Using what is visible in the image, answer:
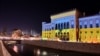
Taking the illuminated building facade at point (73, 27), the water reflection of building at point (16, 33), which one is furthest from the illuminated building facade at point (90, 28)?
the water reflection of building at point (16, 33)

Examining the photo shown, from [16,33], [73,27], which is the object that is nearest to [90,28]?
[73,27]

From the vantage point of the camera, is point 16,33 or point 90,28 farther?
point 16,33

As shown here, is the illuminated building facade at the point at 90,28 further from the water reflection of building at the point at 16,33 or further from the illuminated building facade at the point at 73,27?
the water reflection of building at the point at 16,33

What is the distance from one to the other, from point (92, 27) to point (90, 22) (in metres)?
1.91

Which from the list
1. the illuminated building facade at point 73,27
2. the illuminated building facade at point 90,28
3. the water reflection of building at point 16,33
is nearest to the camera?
the illuminated building facade at point 90,28

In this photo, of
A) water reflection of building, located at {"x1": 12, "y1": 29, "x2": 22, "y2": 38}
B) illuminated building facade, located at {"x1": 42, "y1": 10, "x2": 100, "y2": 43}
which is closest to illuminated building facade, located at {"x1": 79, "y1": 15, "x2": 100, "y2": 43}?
illuminated building facade, located at {"x1": 42, "y1": 10, "x2": 100, "y2": 43}

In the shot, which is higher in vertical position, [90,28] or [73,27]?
[73,27]

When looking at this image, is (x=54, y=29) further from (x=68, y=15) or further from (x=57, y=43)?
(x=57, y=43)

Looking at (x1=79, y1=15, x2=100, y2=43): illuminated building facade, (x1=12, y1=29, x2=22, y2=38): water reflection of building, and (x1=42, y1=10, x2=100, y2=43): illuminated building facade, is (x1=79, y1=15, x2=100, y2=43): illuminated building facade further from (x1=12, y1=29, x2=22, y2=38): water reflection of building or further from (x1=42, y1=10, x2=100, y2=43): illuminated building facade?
(x1=12, y1=29, x2=22, y2=38): water reflection of building

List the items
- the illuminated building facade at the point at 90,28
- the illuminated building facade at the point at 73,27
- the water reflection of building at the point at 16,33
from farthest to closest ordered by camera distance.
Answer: the water reflection of building at the point at 16,33 → the illuminated building facade at the point at 73,27 → the illuminated building facade at the point at 90,28

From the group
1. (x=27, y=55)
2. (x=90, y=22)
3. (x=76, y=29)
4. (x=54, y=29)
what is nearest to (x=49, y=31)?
(x=54, y=29)

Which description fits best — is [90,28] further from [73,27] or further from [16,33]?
[16,33]

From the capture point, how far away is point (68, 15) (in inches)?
2687

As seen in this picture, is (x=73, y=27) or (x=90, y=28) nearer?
(x=90, y=28)
